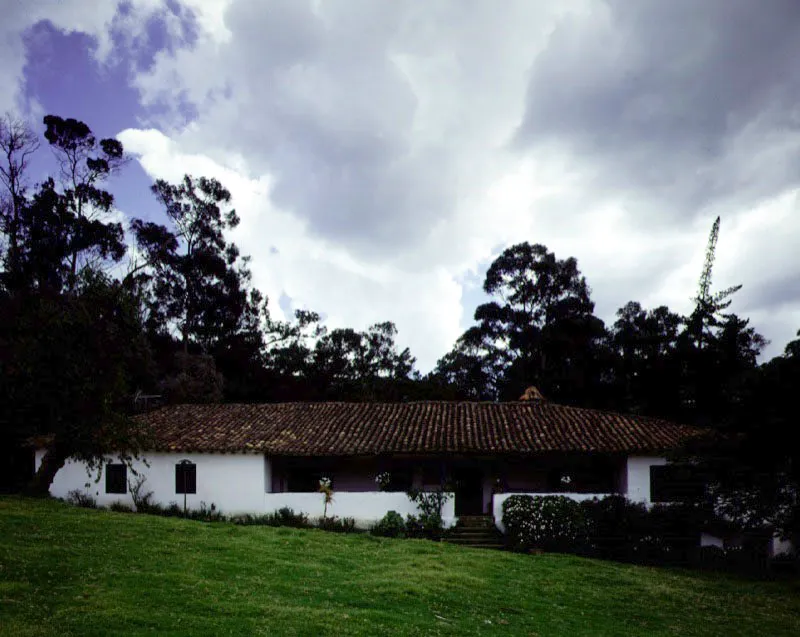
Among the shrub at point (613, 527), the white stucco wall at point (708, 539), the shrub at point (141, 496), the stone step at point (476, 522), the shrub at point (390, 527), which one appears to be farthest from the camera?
the shrub at point (141, 496)

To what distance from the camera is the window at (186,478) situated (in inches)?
992

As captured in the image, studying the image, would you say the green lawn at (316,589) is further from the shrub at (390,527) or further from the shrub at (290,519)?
the shrub at (290,519)

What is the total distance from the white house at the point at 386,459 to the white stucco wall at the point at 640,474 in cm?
4

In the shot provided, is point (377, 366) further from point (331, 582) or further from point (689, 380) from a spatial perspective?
point (331, 582)

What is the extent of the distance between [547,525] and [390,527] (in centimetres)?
524

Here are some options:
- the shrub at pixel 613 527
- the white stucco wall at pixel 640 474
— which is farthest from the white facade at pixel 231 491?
the white stucco wall at pixel 640 474

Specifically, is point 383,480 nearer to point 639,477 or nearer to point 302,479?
point 302,479

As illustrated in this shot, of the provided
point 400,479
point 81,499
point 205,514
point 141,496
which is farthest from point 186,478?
point 400,479

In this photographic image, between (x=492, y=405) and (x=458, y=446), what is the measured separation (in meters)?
5.84

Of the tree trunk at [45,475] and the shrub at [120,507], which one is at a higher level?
the tree trunk at [45,475]

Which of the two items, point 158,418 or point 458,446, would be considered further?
point 158,418

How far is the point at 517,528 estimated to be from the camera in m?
22.0

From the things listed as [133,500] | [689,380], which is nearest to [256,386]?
[133,500]

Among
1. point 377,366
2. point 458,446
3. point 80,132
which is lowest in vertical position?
point 458,446
